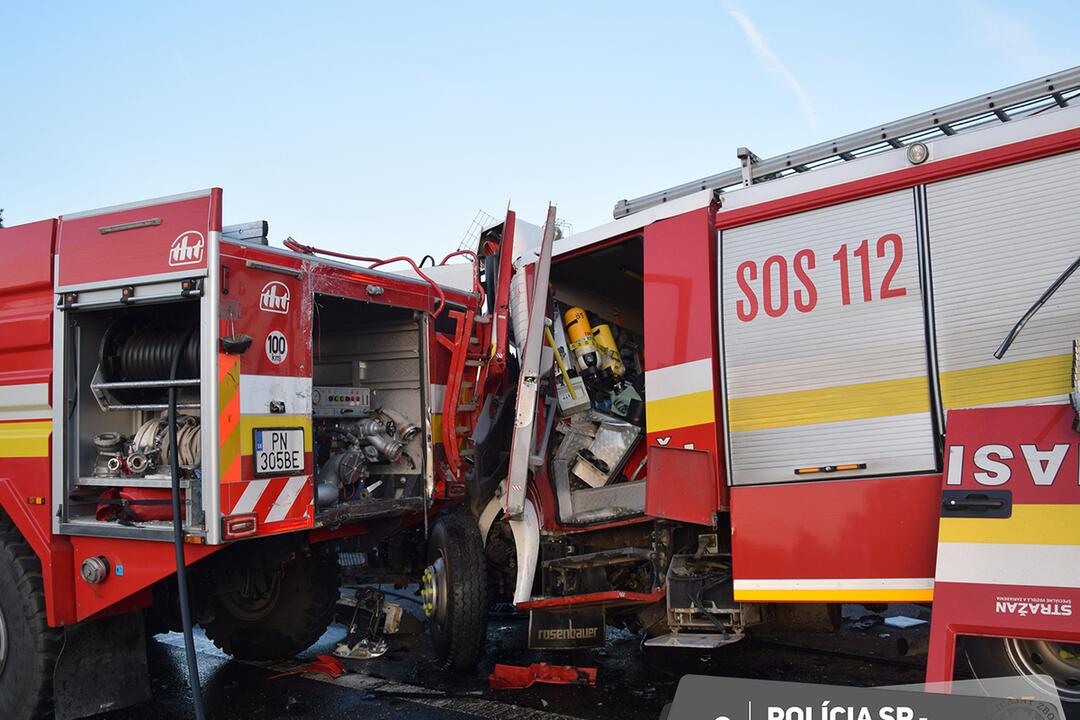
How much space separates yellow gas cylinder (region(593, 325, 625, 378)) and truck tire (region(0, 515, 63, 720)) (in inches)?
135

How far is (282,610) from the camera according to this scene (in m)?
5.95

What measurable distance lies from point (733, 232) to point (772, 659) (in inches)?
115

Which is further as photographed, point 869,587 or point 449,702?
point 449,702

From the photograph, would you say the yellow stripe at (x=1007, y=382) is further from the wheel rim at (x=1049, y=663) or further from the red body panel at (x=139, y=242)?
the red body panel at (x=139, y=242)

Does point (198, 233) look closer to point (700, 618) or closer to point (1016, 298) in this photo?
point (700, 618)

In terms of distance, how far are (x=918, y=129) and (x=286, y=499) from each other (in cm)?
363

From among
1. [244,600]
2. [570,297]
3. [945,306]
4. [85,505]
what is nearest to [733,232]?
[945,306]

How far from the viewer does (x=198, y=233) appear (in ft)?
14.2

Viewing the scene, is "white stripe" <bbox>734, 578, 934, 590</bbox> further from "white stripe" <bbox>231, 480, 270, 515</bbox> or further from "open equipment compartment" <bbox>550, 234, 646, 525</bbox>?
"white stripe" <bbox>231, 480, 270, 515</bbox>

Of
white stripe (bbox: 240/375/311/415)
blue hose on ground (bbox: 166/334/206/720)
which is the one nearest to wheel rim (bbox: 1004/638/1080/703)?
white stripe (bbox: 240/375/311/415)

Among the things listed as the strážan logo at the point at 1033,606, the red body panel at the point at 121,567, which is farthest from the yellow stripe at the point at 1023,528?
the red body panel at the point at 121,567

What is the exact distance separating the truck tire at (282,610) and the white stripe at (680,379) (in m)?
2.72

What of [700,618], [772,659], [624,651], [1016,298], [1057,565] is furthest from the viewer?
[624,651]

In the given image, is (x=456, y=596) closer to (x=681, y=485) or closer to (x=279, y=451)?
(x=279, y=451)
